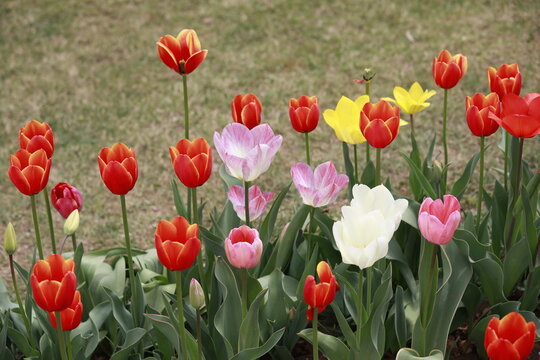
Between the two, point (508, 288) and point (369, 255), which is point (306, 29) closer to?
point (508, 288)

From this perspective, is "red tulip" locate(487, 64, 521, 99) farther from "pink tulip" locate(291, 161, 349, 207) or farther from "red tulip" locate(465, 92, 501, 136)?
"pink tulip" locate(291, 161, 349, 207)

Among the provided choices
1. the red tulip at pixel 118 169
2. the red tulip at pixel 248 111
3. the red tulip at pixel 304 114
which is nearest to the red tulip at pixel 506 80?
the red tulip at pixel 304 114

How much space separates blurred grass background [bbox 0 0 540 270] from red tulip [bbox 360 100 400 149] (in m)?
1.67

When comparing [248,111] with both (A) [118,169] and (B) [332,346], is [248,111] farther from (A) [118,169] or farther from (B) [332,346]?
(B) [332,346]

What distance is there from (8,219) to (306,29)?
2.43 m

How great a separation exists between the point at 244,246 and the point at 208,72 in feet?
10.9

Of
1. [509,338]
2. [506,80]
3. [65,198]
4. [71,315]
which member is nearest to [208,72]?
[65,198]

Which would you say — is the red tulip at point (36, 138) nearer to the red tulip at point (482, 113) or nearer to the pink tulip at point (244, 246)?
the pink tulip at point (244, 246)

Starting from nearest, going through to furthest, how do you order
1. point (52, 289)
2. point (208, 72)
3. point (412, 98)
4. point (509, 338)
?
point (509, 338)
point (52, 289)
point (412, 98)
point (208, 72)

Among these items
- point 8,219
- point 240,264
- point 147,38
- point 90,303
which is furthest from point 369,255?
point 147,38

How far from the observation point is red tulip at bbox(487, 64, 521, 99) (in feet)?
8.09

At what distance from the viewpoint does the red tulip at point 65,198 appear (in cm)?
244

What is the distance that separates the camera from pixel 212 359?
7.61ft

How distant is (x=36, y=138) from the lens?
7.47 ft
